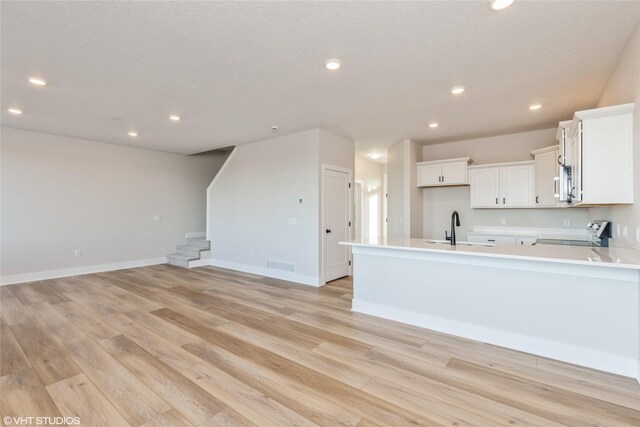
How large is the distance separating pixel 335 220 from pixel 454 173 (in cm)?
245

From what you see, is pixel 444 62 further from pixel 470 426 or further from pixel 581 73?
pixel 470 426

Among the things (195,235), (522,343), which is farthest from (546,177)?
(195,235)

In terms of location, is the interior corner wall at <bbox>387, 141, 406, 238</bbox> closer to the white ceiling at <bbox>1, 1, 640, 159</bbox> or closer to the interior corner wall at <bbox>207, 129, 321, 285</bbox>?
the white ceiling at <bbox>1, 1, 640, 159</bbox>

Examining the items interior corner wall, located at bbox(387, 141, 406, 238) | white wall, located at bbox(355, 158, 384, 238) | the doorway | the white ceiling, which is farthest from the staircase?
interior corner wall, located at bbox(387, 141, 406, 238)

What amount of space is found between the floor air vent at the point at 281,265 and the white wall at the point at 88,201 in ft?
10.3

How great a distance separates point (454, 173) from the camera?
565 centimetres

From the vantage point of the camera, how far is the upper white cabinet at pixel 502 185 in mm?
5012

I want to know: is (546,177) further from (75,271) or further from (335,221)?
(75,271)

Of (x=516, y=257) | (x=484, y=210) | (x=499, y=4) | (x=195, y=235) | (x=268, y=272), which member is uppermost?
(x=499, y=4)

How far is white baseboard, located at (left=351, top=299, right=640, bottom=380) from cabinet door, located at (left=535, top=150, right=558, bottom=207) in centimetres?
292

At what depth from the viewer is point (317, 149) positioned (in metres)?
5.14

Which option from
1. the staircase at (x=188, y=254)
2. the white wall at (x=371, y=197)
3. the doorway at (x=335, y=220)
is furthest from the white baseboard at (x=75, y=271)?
the white wall at (x=371, y=197)

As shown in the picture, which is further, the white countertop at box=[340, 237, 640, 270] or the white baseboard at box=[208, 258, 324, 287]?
the white baseboard at box=[208, 258, 324, 287]

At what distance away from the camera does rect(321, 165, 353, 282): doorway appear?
5.32 metres
